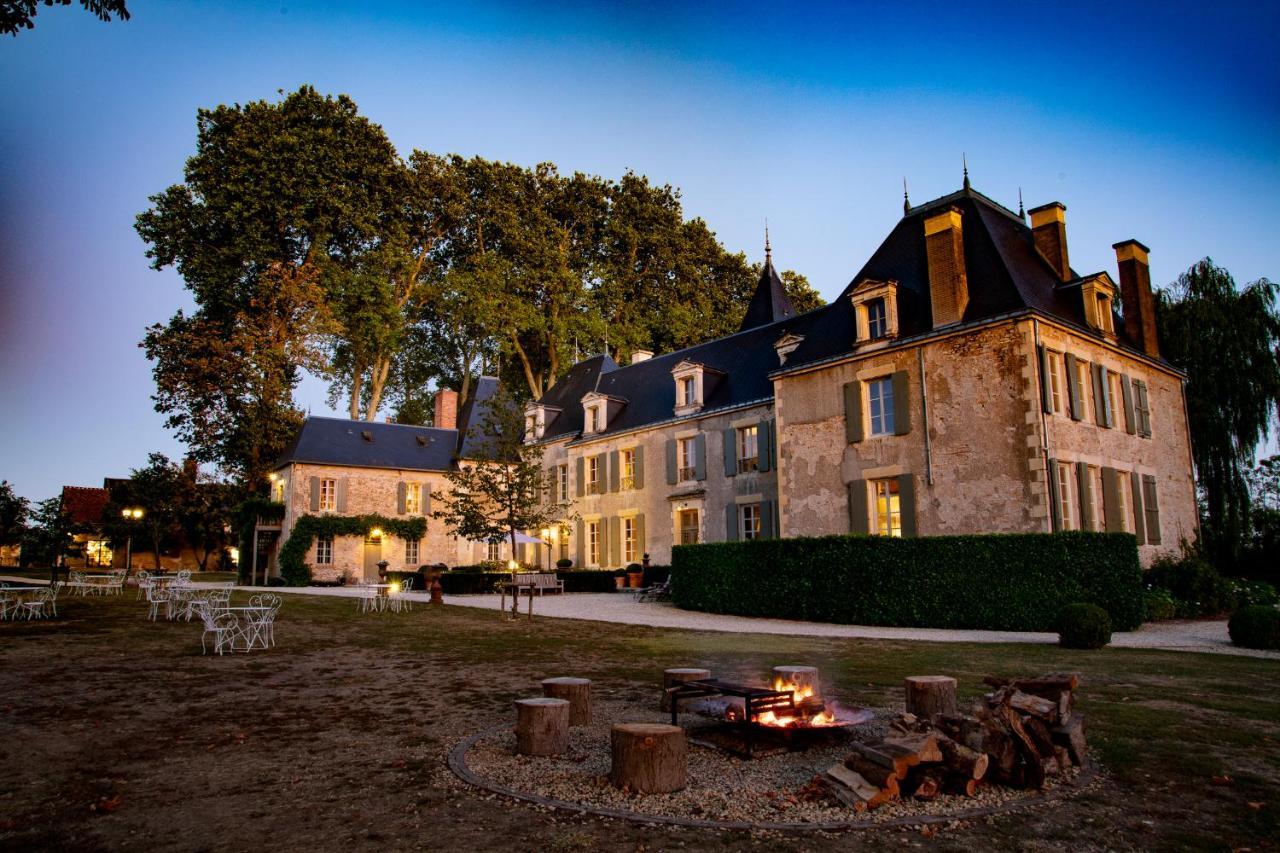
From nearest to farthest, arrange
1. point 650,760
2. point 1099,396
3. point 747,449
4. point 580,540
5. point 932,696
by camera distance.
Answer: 1. point 650,760
2. point 932,696
3. point 1099,396
4. point 747,449
5. point 580,540

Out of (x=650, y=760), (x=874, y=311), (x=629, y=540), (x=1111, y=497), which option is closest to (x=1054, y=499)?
(x=1111, y=497)

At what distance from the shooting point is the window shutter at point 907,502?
17.7 m

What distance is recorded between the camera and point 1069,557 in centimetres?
1319

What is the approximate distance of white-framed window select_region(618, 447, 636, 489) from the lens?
28750 mm

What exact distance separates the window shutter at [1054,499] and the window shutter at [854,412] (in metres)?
4.33

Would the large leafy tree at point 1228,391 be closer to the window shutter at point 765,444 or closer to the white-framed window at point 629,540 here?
the window shutter at point 765,444

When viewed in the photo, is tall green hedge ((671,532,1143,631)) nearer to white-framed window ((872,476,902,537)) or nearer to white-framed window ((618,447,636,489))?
white-framed window ((872,476,902,537))

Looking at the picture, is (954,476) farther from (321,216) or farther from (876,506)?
(321,216)

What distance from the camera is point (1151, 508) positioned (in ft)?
62.5

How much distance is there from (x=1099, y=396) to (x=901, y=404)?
459 cm

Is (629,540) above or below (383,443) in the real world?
below

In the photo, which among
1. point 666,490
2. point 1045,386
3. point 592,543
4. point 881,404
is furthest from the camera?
point 592,543

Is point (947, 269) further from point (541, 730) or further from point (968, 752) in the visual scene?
point (541, 730)

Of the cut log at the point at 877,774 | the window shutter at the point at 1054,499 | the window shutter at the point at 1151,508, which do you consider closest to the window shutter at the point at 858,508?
the window shutter at the point at 1054,499
